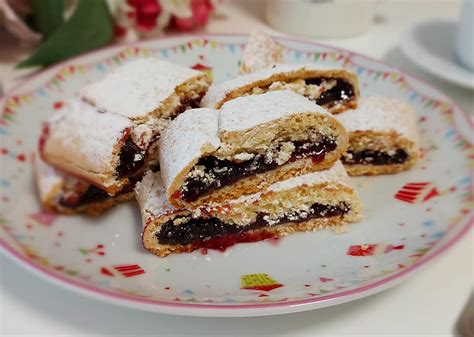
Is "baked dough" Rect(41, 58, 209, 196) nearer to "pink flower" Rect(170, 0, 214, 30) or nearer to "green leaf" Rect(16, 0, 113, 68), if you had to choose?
"green leaf" Rect(16, 0, 113, 68)

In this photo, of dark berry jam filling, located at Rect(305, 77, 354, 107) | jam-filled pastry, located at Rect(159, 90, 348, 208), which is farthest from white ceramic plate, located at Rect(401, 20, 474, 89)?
jam-filled pastry, located at Rect(159, 90, 348, 208)

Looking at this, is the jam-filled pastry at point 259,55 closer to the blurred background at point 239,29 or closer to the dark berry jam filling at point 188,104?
the dark berry jam filling at point 188,104

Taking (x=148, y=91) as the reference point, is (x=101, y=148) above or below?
below

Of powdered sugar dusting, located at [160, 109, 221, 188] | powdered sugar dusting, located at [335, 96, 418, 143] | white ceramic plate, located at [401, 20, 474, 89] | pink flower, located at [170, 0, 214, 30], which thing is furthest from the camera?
pink flower, located at [170, 0, 214, 30]

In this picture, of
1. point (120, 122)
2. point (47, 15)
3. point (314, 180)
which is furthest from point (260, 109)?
point (47, 15)

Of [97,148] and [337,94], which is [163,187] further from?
[337,94]

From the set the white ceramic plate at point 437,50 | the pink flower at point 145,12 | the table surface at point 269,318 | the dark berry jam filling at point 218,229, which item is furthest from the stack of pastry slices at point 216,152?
the pink flower at point 145,12

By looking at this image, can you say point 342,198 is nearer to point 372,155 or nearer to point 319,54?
point 372,155
